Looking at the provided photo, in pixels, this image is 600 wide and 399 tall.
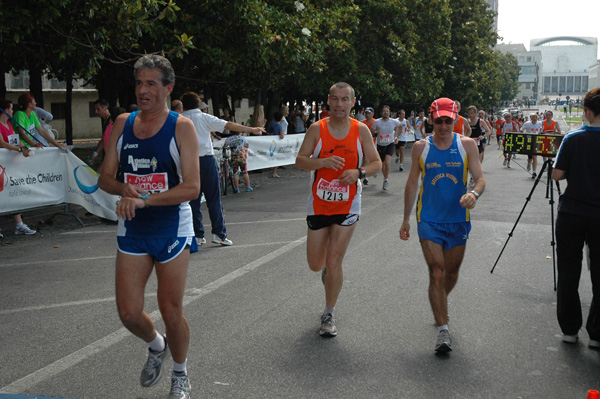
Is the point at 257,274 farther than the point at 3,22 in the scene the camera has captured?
No

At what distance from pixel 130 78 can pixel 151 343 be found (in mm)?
15460

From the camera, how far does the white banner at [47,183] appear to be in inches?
390

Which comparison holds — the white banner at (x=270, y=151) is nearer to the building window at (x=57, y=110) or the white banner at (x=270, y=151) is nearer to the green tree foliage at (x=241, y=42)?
the green tree foliage at (x=241, y=42)

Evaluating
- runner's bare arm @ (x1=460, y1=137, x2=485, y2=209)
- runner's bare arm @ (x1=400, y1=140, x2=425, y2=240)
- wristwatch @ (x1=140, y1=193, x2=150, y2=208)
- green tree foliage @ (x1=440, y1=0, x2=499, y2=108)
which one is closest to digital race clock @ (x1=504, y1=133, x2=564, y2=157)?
runner's bare arm @ (x1=460, y1=137, x2=485, y2=209)

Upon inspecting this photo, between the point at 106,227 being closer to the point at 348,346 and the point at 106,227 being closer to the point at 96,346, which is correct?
the point at 96,346

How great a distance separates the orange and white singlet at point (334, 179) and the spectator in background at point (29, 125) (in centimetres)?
691

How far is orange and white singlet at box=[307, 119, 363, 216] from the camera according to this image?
5.25 metres

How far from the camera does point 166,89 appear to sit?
3.78 meters

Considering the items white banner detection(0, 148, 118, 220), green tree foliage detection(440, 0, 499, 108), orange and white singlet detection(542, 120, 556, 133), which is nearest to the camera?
white banner detection(0, 148, 118, 220)

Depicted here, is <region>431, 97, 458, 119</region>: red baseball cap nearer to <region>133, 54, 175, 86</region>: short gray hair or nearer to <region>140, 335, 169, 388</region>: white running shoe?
<region>133, 54, 175, 86</region>: short gray hair

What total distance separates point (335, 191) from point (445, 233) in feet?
2.88

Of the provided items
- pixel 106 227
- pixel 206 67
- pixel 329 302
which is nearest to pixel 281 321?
pixel 329 302

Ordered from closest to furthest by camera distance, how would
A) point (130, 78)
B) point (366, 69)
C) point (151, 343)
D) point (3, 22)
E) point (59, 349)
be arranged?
point (151, 343) → point (59, 349) → point (3, 22) → point (130, 78) → point (366, 69)

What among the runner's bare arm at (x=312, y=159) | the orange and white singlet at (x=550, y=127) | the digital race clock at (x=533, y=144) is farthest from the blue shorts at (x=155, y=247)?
the orange and white singlet at (x=550, y=127)
